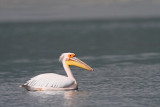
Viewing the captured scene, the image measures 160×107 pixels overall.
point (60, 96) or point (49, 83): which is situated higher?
point (49, 83)

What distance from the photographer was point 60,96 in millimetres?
19344

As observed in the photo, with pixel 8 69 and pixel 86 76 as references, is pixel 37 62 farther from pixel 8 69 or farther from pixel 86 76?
pixel 86 76

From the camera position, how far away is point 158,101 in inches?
702

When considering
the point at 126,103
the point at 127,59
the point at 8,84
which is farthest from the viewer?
the point at 127,59

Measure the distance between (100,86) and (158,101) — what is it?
3.77m

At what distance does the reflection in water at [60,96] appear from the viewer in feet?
60.1

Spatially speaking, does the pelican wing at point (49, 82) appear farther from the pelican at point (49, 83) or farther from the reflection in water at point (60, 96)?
the reflection in water at point (60, 96)

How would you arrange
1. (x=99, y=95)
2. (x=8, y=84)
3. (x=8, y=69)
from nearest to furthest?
(x=99, y=95)
(x=8, y=84)
(x=8, y=69)

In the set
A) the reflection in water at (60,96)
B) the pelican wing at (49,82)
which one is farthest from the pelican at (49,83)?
the reflection in water at (60,96)

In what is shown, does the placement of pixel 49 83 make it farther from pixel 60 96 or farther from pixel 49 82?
pixel 60 96

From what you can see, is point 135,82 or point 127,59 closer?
point 135,82

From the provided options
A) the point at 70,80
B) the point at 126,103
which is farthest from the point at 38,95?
the point at 126,103

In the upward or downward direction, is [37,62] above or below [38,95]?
above

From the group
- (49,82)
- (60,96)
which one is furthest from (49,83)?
(60,96)
